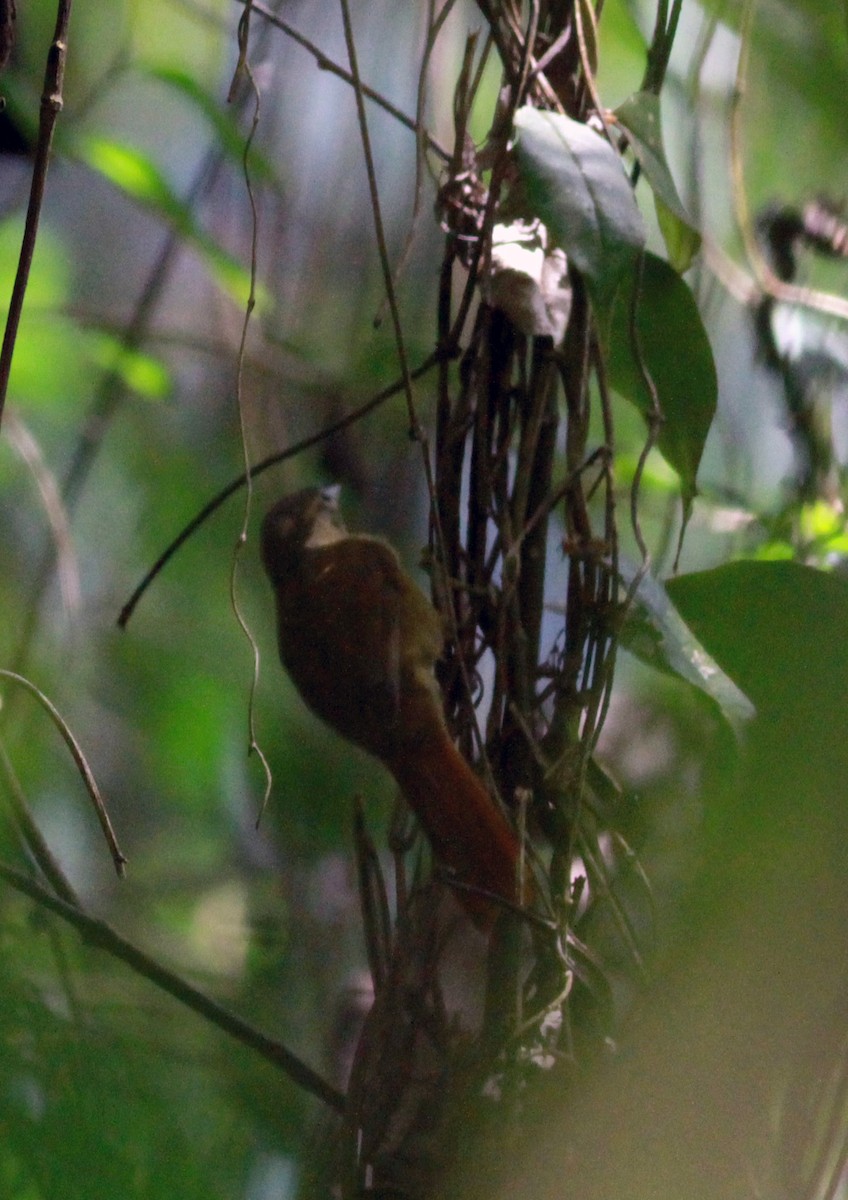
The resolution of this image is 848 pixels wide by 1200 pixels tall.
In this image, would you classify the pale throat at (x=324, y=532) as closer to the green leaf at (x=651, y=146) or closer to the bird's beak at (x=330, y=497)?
the bird's beak at (x=330, y=497)

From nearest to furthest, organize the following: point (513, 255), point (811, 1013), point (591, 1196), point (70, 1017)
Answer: point (811, 1013), point (591, 1196), point (513, 255), point (70, 1017)

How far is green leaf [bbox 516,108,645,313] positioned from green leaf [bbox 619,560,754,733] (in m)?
0.22

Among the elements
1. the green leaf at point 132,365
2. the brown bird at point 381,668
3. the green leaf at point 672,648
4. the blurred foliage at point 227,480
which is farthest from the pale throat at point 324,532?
the green leaf at point 672,648

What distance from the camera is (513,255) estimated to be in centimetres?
86

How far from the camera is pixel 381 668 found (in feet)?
3.65

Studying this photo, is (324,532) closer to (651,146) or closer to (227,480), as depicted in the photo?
(227,480)

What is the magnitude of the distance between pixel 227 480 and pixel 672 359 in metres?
1.17

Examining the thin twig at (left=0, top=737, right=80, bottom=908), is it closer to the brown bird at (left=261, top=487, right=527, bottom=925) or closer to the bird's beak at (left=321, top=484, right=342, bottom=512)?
the brown bird at (left=261, top=487, right=527, bottom=925)

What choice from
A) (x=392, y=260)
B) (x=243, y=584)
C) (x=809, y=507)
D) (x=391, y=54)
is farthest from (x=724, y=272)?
(x=243, y=584)

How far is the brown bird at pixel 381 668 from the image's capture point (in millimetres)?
920

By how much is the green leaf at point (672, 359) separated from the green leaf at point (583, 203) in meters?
0.09

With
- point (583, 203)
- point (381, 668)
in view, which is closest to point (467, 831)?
point (381, 668)

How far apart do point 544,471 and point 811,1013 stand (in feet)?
1.64

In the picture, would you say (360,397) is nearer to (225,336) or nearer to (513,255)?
(225,336)
